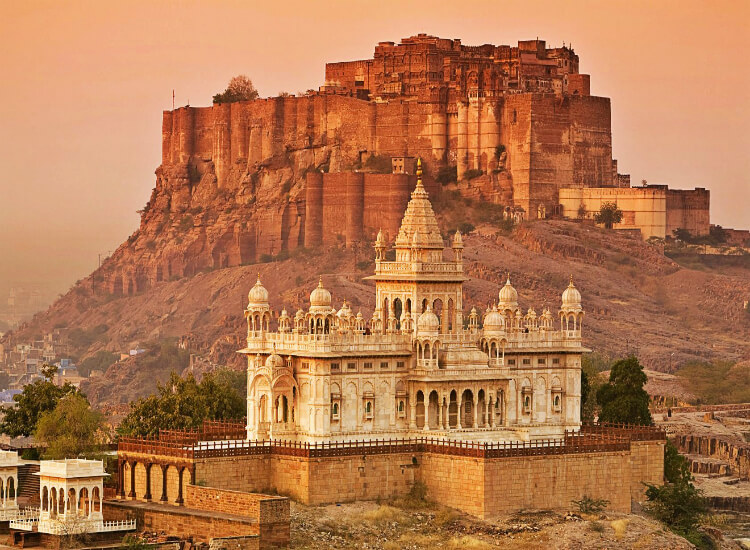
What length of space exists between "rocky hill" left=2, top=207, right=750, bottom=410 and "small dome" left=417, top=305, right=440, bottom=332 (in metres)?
51.9

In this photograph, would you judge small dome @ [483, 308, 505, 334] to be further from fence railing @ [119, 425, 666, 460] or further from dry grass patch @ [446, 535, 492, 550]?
dry grass patch @ [446, 535, 492, 550]

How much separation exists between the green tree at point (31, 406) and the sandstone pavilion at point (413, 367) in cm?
1148

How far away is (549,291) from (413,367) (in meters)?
60.1

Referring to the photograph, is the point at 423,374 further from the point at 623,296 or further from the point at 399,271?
the point at 623,296

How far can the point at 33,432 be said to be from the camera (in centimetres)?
10438

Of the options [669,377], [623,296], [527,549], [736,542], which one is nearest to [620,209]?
[623,296]

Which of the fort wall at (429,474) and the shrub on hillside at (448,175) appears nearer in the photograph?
the fort wall at (429,474)

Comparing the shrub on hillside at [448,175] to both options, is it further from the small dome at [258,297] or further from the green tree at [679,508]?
the small dome at [258,297]

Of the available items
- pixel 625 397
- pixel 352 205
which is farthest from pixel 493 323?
pixel 352 205

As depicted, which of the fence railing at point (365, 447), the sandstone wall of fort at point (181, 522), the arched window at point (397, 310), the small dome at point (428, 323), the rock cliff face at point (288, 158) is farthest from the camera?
the rock cliff face at point (288, 158)

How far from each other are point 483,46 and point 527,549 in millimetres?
85978

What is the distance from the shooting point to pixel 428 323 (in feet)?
312

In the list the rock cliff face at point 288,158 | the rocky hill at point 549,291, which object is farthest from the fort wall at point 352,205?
the rocky hill at point 549,291

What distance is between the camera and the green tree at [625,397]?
4252 inches
